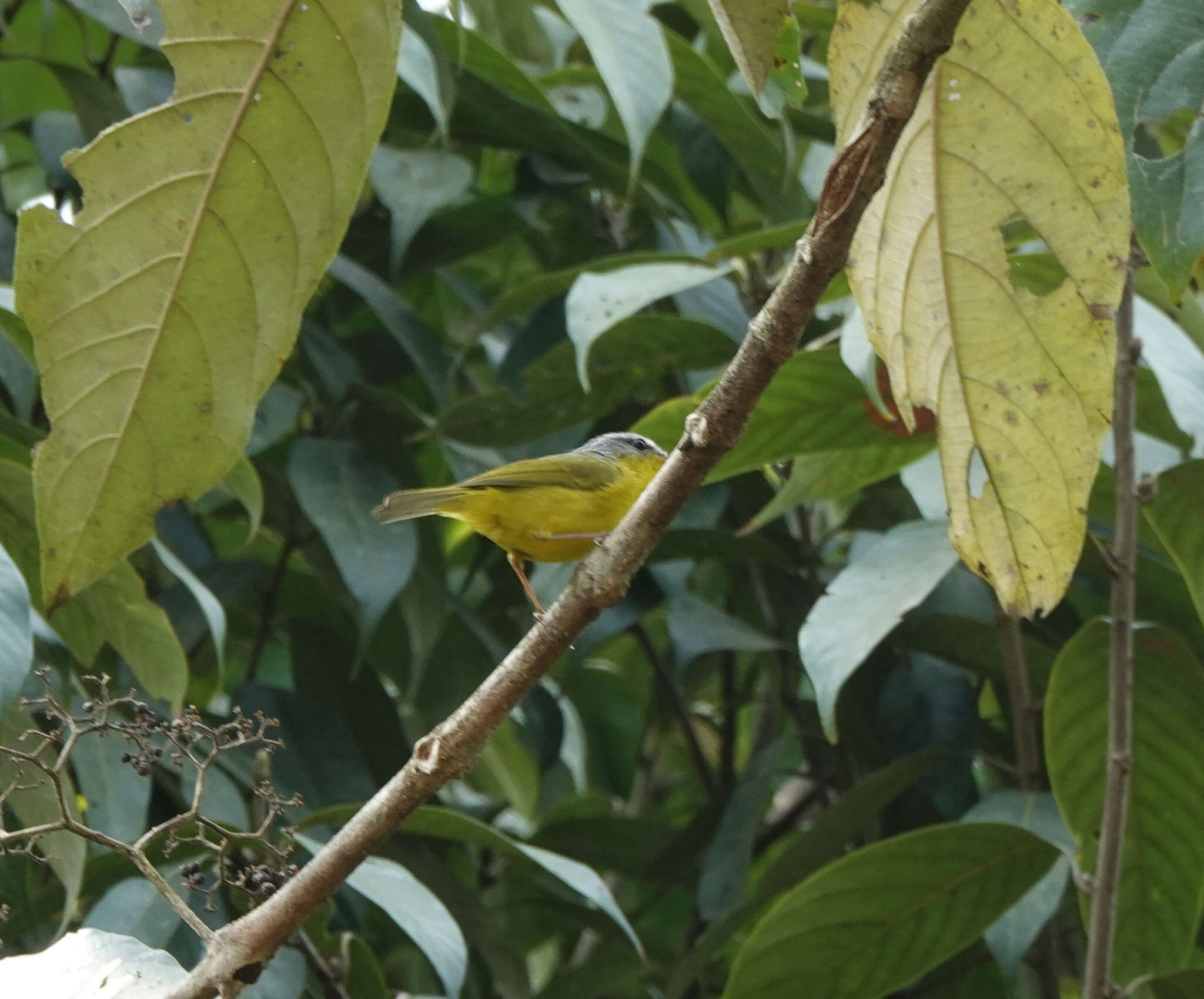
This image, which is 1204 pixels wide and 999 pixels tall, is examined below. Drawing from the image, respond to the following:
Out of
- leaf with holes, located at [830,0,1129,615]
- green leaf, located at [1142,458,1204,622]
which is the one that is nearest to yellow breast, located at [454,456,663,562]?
green leaf, located at [1142,458,1204,622]

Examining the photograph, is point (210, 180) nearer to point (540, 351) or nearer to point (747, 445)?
point (747, 445)

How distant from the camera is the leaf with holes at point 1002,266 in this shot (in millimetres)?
1019

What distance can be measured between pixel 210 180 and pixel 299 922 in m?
0.55

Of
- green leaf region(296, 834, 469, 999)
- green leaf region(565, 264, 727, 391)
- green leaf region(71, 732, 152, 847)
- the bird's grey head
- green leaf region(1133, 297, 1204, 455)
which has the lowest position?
green leaf region(296, 834, 469, 999)

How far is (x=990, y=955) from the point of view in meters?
2.31

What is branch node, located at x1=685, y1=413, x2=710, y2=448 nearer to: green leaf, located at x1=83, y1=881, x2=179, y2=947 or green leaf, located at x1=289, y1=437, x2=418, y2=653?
green leaf, located at x1=83, y1=881, x2=179, y2=947

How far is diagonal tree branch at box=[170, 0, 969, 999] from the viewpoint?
80 cm

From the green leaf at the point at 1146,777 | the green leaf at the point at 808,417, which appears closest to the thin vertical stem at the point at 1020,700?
the green leaf at the point at 1146,777

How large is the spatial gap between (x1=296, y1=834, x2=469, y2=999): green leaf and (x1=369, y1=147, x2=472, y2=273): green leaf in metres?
1.15

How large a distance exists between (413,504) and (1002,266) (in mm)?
1382

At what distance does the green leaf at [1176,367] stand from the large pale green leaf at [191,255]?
1.38 m

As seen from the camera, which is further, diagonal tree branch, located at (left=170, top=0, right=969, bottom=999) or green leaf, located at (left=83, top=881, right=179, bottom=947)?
green leaf, located at (left=83, top=881, right=179, bottom=947)

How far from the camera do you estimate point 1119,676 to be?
1.64 meters

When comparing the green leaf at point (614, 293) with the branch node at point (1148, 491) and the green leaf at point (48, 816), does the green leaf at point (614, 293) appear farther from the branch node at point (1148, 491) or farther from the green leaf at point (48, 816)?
the green leaf at point (48, 816)
